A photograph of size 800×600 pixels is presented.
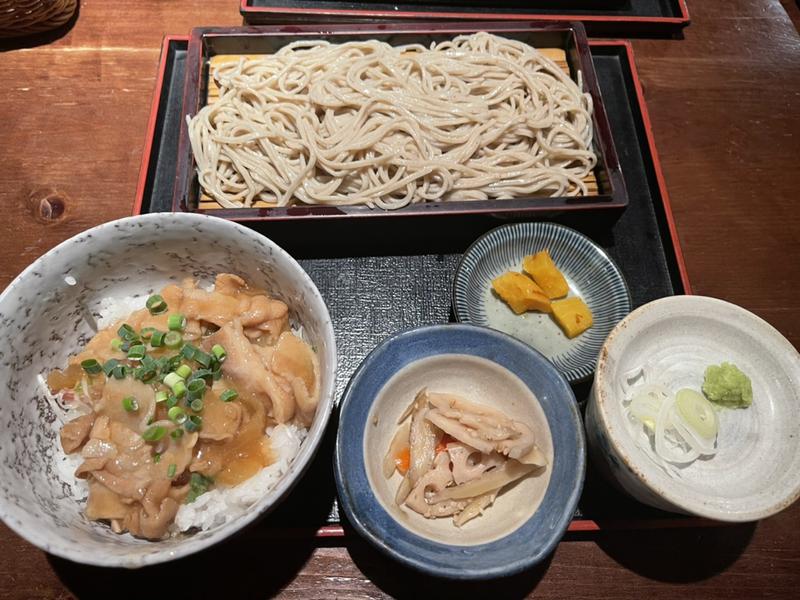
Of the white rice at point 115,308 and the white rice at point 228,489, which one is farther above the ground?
the white rice at point 115,308

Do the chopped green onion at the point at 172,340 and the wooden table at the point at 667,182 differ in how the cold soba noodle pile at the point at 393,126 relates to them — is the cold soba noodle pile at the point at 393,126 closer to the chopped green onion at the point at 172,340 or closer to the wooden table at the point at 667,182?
the wooden table at the point at 667,182

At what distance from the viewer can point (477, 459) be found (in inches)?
62.3

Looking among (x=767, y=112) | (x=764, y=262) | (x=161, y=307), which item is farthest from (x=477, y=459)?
(x=767, y=112)

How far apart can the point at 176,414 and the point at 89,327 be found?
541 mm

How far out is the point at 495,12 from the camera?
9.19ft

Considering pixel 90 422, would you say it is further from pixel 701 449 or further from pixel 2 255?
pixel 701 449

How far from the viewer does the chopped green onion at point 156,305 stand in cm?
158

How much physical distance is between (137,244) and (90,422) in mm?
526

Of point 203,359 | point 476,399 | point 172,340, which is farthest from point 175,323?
point 476,399

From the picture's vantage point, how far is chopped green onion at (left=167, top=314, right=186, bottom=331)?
1.52m

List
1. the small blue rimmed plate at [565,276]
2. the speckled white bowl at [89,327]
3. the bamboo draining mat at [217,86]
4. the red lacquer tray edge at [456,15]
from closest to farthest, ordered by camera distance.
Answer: the speckled white bowl at [89,327]
the small blue rimmed plate at [565,276]
the bamboo draining mat at [217,86]
the red lacquer tray edge at [456,15]

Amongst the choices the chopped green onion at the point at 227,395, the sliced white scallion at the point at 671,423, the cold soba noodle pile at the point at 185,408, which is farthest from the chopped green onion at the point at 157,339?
the sliced white scallion at the point at 671,423

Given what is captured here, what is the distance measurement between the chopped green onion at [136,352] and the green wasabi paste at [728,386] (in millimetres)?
1738

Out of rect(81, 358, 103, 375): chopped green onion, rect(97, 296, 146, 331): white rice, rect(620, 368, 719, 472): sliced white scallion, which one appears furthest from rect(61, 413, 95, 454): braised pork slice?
rect(620, 368, 719, 472): sliced white scallion
